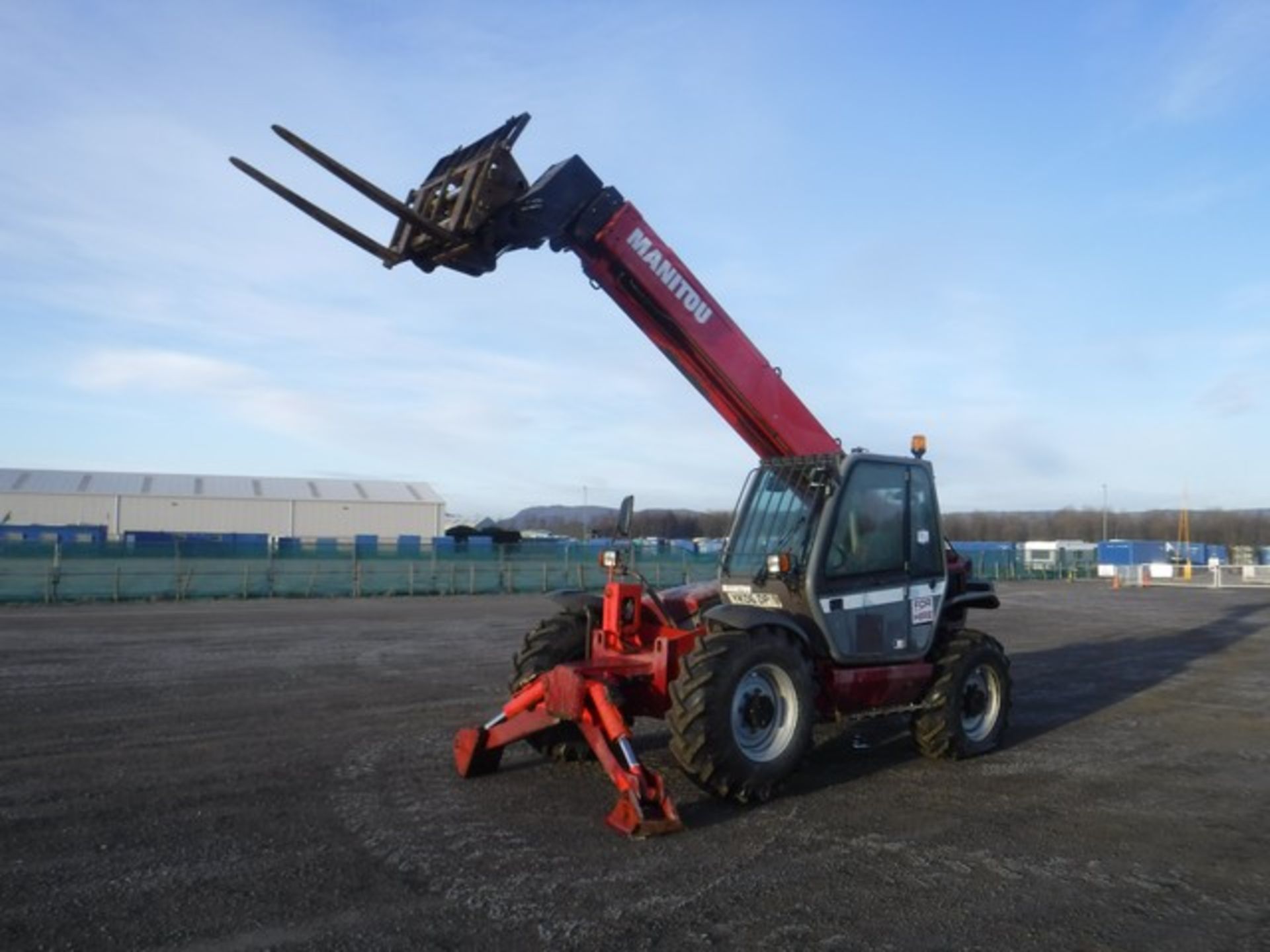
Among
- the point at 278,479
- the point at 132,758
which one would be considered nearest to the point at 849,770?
the point at 132,758

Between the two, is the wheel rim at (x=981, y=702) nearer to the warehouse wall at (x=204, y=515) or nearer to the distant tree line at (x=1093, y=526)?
A: the warehouse wall at (x=204, y=515)

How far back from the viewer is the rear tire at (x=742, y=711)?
6918mm

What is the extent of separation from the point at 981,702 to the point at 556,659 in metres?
3.79

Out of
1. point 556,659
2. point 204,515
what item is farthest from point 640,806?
point 204,515

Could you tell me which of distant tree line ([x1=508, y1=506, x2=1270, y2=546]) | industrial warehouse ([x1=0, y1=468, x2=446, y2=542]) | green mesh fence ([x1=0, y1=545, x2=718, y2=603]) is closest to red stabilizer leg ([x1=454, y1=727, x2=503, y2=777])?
green mesh fence ([x1=0, y1=545, x2=718, y2=603])

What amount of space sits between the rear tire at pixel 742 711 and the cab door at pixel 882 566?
2.48 feet

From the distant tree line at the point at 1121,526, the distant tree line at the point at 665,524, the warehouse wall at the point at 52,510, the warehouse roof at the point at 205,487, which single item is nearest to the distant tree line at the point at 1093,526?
the distant tree line at the point at 1121,526

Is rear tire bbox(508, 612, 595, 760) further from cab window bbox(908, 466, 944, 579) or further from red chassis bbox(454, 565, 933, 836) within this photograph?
cab window bbox(908, 466, 944, 579)

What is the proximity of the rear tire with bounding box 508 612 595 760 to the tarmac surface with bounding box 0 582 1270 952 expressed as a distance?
0.24 m

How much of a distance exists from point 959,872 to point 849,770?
260 cm

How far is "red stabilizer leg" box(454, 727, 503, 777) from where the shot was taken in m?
7.87

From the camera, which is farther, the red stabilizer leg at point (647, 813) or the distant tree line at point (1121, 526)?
the distant tree line at point (1121, 526)

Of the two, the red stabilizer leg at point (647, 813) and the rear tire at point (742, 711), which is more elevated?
the rear tire at point (742, 711)

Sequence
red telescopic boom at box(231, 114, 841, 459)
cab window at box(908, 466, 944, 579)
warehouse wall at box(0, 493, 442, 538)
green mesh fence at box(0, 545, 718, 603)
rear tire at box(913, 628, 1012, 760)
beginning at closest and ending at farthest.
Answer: red telescopic boom at box(231, 114, 841, 459), rear tire at box(913, 628, 1012, 760), cab window at box(908, 466, 944, 579), green mesh fence at box(0, 545, 718, 603), warehouse wall at box(0, 493, 442, 538)
